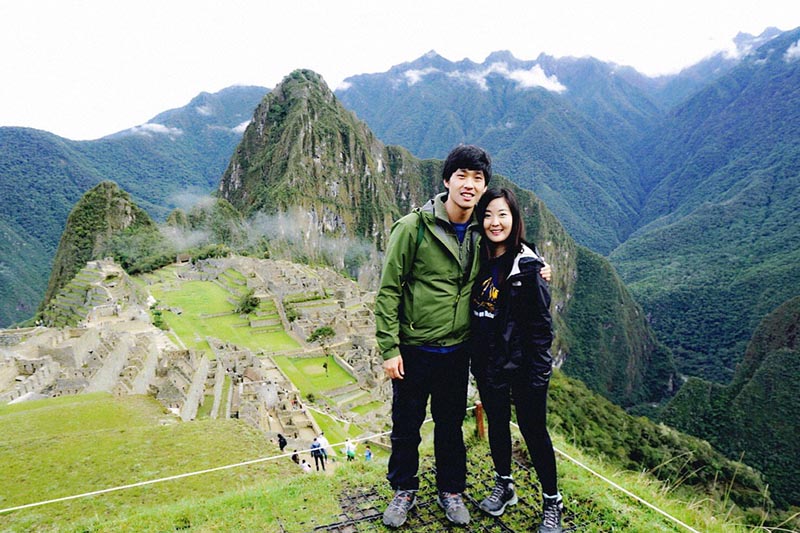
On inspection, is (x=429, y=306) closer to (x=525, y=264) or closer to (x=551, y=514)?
(x=525, y=264)

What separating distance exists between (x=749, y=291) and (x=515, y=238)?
340ft

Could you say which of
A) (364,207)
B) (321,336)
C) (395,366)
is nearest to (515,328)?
(395,366)

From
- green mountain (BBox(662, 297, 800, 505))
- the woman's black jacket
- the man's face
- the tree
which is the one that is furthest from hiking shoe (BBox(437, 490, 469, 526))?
green mountain (BBox(662, 297, 800, 505))

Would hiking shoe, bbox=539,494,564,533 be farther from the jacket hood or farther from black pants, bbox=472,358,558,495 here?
the jacket hood

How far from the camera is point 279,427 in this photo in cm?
1338

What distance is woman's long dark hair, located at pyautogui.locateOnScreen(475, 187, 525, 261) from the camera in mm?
3217

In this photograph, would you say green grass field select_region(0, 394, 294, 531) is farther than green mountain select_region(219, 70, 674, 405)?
No

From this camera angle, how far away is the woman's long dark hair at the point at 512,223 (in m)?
3.22

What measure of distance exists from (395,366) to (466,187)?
4.28 feet

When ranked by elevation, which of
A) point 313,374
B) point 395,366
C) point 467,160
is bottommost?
point 313,374

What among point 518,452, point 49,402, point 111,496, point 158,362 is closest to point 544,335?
point 518,452

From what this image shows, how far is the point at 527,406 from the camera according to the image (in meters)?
3.23

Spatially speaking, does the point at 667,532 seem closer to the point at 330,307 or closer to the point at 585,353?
the point at 330,307

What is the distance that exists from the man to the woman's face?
0.10m
